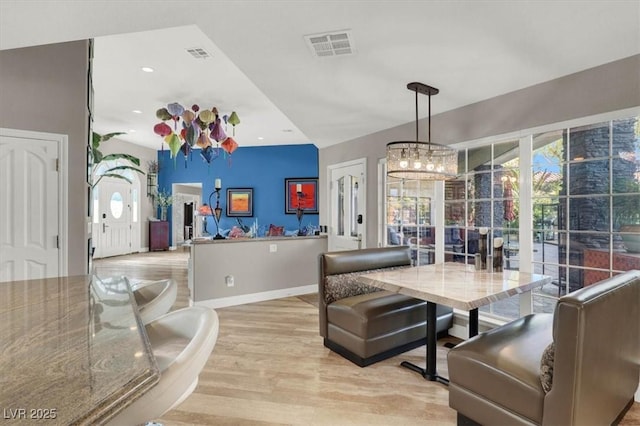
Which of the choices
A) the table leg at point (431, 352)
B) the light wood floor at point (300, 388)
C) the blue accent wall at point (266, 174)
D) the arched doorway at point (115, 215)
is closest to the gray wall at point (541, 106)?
the table leg at point (431, 352)

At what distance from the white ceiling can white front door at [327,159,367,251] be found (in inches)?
36.3

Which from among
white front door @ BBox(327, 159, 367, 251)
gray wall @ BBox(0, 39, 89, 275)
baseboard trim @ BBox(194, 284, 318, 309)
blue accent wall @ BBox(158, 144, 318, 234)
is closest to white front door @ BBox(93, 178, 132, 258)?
blue accent wall @ BBox(158, 144, 318, 234)

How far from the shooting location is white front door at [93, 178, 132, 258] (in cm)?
854

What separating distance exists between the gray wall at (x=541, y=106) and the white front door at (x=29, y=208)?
3565mm

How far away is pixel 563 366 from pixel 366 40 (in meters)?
2.35

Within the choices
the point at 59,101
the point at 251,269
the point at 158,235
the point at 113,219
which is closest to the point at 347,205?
the point at 251,269

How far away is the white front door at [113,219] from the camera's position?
8.54 meters

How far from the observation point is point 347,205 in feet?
16.7

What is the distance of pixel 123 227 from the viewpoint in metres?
9.19

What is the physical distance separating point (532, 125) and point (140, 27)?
3.11 m

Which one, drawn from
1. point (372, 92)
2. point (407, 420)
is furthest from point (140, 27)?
point (407, 420)

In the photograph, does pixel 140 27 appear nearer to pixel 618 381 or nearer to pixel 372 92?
pixel 372 92

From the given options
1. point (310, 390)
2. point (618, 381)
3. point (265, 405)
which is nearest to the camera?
point (618, 381)

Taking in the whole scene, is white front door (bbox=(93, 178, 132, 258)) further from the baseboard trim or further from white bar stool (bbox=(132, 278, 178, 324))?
white bar stool (bbox=(132, 278, 178, 324))
